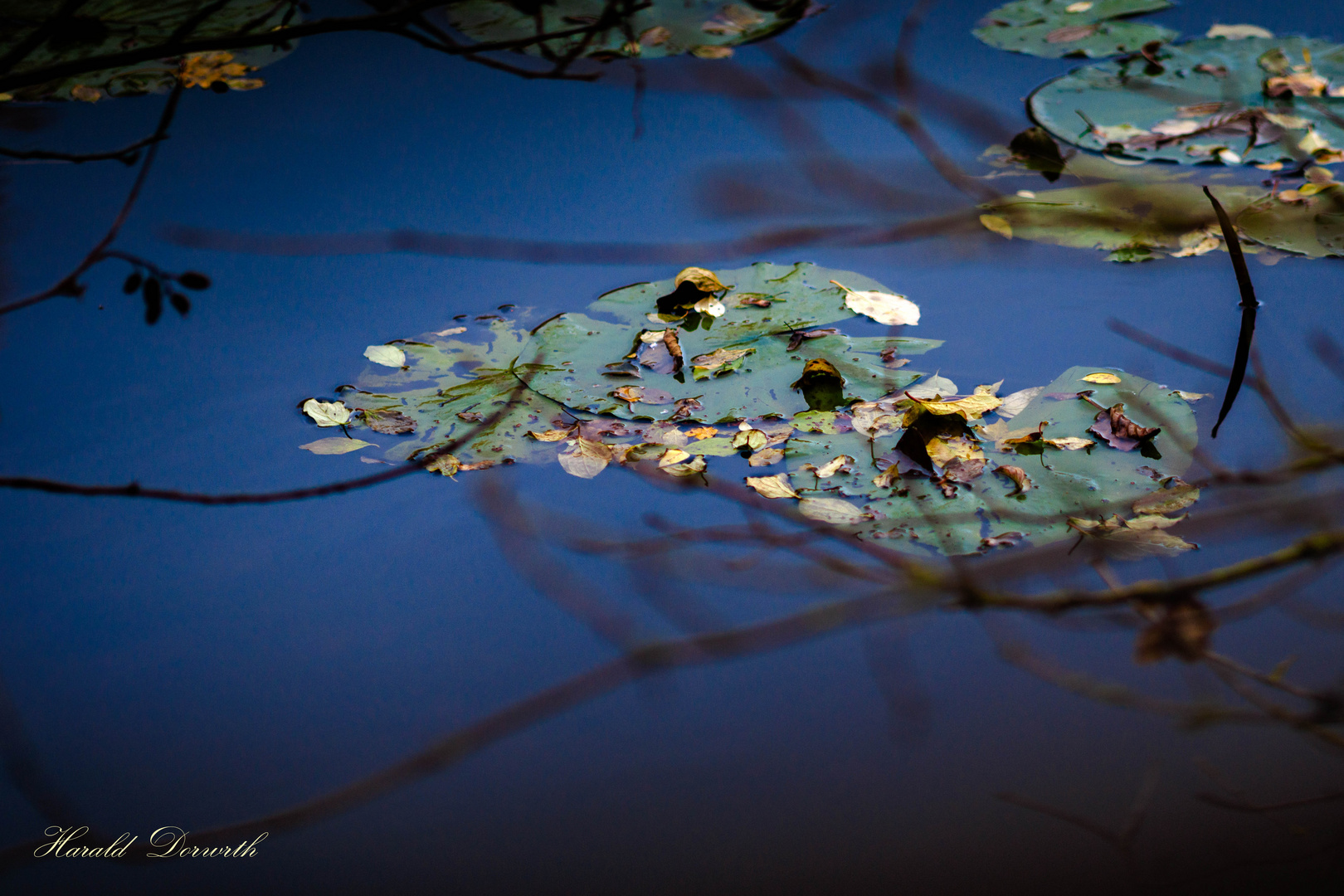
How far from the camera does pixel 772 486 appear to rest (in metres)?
1.00

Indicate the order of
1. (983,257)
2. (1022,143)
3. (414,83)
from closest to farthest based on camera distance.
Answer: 1. (983,257)
2. (1022,143)
3. (414,83)

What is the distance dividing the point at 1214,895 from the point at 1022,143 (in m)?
1.47

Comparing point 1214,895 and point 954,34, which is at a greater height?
point 954,34

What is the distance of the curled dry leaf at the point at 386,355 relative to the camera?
4.06 ft

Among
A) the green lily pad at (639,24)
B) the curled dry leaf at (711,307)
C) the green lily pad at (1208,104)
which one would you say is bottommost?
the curled dry leaf at (711,307)

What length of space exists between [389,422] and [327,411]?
98 millimetres

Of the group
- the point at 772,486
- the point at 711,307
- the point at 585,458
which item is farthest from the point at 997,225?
the point at 585,458

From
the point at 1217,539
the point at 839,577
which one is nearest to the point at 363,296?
the point at 839,577

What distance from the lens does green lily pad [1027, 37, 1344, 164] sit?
1.59 meters

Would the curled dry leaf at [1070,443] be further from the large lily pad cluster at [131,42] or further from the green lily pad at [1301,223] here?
the large lily pad cluster at [131,42]

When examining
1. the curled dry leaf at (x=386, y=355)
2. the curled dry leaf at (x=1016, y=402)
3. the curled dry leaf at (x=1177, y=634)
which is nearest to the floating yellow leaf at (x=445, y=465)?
the curled dry leaf at (x=386, y=355)

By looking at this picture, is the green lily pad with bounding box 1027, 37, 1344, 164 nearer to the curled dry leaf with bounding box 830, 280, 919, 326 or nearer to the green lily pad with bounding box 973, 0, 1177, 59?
the green lily pad with bounding box 973, 0, 1177, 59

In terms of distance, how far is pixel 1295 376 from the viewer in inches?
43.8

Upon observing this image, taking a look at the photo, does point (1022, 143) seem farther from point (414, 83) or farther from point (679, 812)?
point (679, 812)
